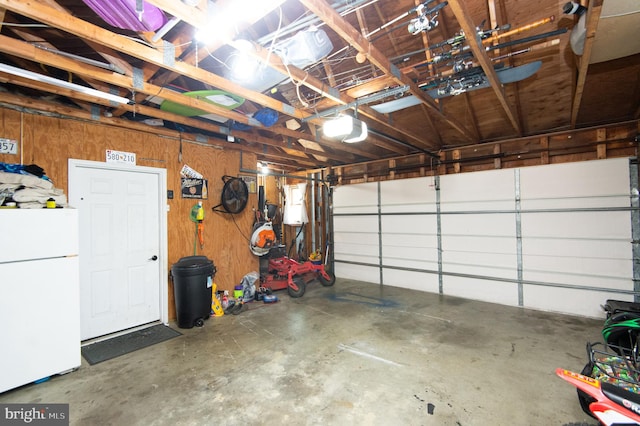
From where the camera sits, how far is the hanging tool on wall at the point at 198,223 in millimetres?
4227

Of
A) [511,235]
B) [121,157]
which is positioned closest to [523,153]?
[511,235]

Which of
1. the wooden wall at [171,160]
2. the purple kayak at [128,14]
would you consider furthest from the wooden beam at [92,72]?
the wooden wall at [171,160]

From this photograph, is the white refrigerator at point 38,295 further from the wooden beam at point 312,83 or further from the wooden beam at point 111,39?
the wooden beam at point 312,83

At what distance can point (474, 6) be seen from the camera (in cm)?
287

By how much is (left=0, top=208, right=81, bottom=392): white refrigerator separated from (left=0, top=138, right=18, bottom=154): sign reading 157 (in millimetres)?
942

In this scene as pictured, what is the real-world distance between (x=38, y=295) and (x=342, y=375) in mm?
2897

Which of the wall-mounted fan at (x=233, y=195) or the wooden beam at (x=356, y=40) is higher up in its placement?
the wooden beam at (x=356, y=40)

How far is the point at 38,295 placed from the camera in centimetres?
252

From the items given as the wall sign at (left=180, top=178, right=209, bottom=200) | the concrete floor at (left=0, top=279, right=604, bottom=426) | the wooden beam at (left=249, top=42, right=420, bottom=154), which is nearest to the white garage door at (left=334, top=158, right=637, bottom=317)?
the concrete floor at (left=0, top=279, right=604, bottom=426)

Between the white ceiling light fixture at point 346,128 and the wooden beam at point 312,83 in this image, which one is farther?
the white ceiling light fixture at point 346,128

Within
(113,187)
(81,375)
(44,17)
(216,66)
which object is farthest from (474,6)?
(81,375)

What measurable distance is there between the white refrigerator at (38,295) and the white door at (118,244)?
0.72 metres

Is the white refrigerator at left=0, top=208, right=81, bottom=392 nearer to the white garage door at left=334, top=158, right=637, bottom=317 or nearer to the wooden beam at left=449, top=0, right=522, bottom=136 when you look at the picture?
the wooden beam at left=449, top=0, right=522, bottom=136

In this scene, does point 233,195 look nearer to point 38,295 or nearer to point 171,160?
point 171,160
